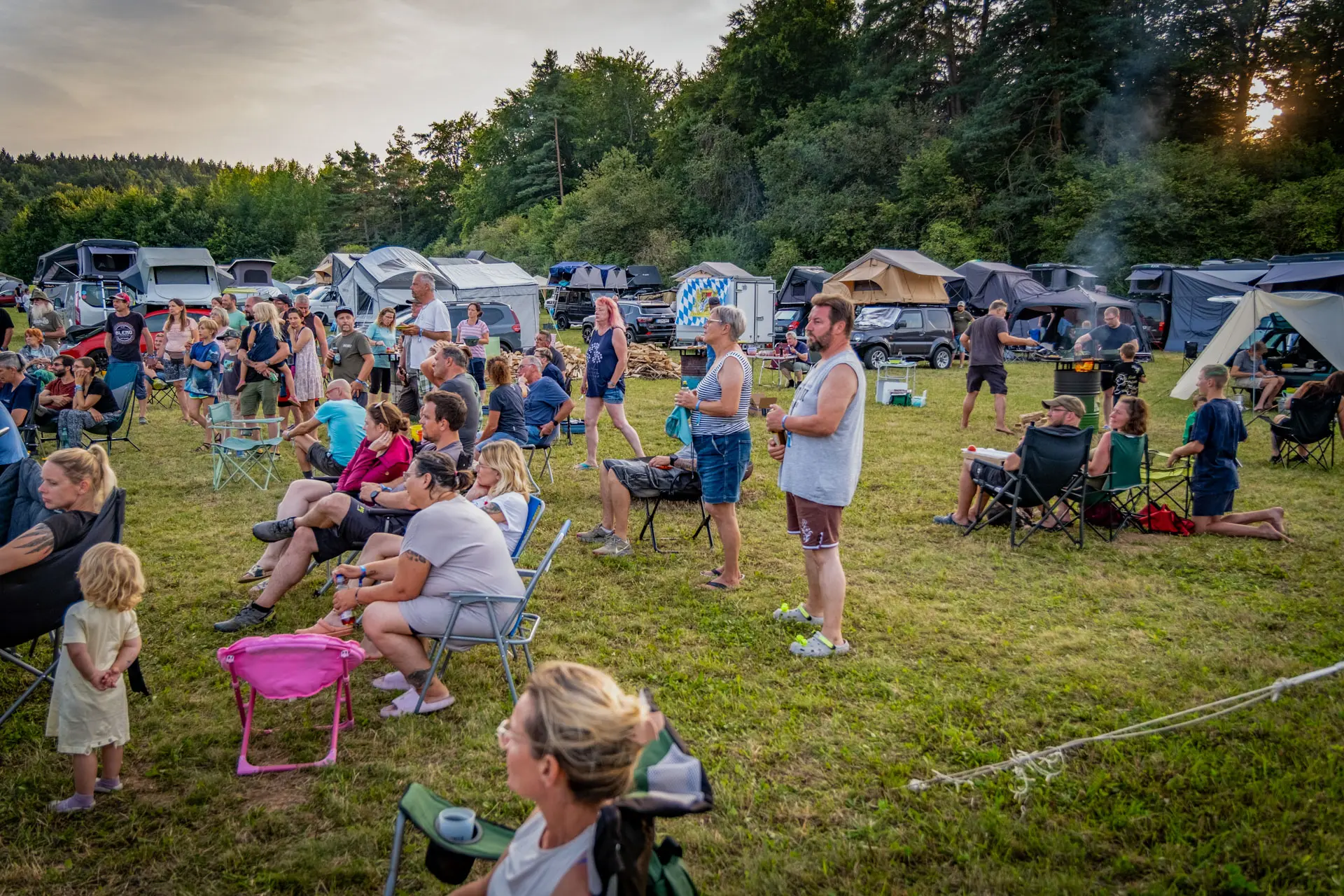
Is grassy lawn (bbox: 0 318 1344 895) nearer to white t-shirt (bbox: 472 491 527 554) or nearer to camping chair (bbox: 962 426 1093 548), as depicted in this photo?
camping chair (bbox: 962 426 1093 548)

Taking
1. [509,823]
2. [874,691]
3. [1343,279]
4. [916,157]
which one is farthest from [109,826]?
[916,157]

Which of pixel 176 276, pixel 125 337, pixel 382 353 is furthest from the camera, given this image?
pixel 176 276

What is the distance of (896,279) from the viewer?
23.1 meters

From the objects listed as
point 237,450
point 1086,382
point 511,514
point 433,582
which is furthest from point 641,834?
point 1086,382

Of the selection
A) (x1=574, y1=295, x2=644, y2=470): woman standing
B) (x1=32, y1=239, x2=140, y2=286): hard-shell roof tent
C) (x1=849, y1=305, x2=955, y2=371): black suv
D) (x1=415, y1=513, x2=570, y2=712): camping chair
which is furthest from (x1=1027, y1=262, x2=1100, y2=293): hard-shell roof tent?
(x1=32, y1=239, x2=140, y2=286): hard-shell roof tent

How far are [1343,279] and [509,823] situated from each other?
21104 mm

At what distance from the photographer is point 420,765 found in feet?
11.0

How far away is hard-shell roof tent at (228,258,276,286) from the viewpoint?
3091cm

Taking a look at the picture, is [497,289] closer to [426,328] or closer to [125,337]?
[125,337]

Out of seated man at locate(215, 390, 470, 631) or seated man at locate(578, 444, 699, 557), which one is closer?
seated man at locate(215, 390, 470, 631)

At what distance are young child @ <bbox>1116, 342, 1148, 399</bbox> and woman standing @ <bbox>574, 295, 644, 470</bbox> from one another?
6592 mm

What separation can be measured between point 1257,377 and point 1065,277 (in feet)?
47.6

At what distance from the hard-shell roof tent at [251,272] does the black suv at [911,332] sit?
2236cm

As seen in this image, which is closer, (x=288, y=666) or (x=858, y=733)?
(x=288, y=666)
